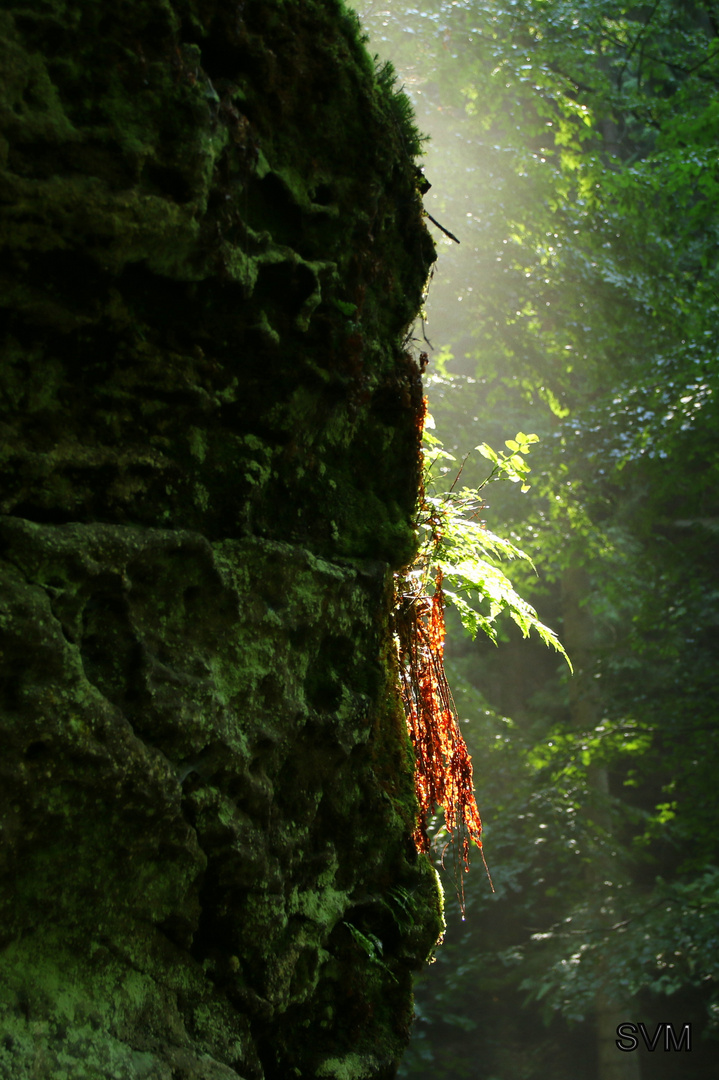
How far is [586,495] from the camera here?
10.8 metres

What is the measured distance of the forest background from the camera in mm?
9188

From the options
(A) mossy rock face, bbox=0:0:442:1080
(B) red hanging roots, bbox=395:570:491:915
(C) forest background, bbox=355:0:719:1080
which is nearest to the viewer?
(A) mossy rock face, bbox=0:0:442:1080

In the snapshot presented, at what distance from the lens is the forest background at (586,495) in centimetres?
919

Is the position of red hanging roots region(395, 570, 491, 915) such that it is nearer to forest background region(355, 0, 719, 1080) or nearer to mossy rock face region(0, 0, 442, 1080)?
mossy rock face region(0, 0, 442, 1080)

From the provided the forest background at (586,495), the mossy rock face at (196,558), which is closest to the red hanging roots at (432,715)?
the mossy rock face at (196,558)

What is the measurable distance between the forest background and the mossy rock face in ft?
23.1

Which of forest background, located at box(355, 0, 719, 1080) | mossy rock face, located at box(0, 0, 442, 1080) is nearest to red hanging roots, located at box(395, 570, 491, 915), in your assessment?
mossy rock face, located at box(0, 0, 442, 1080)

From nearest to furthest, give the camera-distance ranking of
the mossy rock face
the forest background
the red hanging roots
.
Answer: the mossy rock face < the red hanging roots < the forest background

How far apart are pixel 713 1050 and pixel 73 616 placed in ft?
39.4

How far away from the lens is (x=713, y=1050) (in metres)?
9.85

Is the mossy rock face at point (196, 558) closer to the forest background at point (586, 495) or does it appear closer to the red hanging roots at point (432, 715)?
the red hanging roots at point (432, 715)

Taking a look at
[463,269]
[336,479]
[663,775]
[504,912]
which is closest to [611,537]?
[663,775]

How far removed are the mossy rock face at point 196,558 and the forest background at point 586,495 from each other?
23.1 ft

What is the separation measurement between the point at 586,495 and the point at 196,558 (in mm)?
9760
